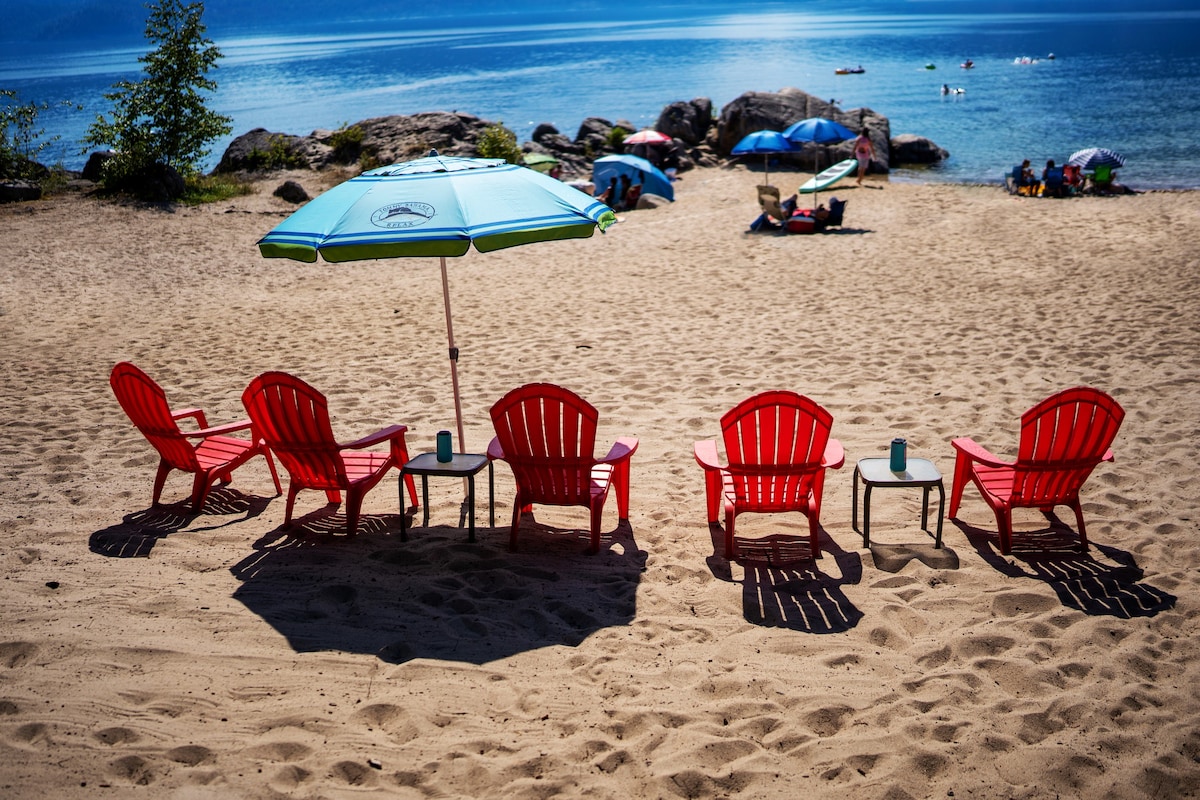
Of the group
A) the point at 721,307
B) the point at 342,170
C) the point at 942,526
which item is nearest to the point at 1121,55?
the point at 342,170

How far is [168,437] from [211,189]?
48.9ft

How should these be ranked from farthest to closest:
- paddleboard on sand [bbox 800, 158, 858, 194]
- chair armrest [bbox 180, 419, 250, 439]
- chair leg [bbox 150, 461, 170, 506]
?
paddleboard on sand [bbox 800, 158, 858, 194] → chair leg [bbox 150, 461, 170, 506] → chair armrest [bbox 180, 419, 250, 439]

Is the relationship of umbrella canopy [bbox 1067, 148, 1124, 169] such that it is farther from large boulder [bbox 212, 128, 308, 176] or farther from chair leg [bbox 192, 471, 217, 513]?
chair leg [bbox 192, 471, 217, 513]

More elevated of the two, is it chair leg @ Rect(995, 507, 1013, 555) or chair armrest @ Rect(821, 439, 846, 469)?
chair armrest @ Rect(821, 439, 846, 469)

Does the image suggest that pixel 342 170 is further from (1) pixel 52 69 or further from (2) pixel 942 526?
(1) pixel 52 69

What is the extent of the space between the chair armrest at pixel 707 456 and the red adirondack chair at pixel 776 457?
0.01 m

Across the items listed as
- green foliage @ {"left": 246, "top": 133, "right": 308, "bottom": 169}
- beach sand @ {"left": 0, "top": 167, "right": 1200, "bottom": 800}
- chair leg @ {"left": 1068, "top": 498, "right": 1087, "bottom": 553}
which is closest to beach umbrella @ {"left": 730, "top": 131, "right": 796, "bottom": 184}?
beach sand @ {"left": 0, "top": 167, "right": 1200, "bottom": 800}

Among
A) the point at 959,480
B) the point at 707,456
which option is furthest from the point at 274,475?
the point at 959,480

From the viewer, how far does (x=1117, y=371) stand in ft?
25.7

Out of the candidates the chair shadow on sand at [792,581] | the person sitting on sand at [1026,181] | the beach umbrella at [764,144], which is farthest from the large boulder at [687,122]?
the chair shadow on sand at [792,581]

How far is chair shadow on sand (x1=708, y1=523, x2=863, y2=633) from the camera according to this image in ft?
14.8

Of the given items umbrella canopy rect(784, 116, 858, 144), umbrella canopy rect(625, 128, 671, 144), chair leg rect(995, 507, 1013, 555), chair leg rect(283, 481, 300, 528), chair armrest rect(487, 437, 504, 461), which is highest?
umbrella canopy rect(625, 128, 671, 144)

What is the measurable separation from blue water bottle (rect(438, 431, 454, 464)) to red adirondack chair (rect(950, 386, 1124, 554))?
2.98 meters

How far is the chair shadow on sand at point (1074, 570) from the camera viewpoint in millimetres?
4547
